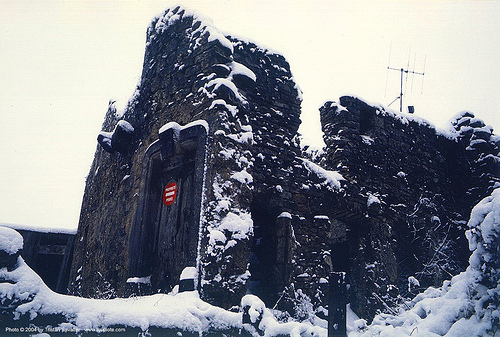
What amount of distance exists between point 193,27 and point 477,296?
5685 millimetres

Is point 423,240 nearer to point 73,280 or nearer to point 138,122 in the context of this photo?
point 138,122

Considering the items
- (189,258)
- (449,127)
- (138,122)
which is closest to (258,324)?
(189,258)

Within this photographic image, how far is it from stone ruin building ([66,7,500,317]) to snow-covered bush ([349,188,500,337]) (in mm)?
2484

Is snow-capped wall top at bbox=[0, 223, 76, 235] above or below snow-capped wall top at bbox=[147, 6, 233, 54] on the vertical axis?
below

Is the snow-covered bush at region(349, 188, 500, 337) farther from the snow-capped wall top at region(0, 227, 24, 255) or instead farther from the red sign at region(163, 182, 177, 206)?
the red sign at region(163, 182, 177, 206)

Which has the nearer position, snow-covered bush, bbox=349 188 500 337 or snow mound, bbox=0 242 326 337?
snow mound, bbox=0 242 326 337

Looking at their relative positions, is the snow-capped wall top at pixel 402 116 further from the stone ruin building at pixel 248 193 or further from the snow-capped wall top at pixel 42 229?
the snow-capped wall top at pixel 42 229

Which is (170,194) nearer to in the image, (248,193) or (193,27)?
(248,193)

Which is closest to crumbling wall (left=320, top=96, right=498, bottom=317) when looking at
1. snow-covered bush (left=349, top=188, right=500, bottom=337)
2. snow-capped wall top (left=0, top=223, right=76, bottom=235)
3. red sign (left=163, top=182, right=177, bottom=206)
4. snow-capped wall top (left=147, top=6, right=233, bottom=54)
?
snow-capped wall top (left=147, top=6, right=233, bottom=54)

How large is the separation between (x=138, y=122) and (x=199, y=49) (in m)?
2.06

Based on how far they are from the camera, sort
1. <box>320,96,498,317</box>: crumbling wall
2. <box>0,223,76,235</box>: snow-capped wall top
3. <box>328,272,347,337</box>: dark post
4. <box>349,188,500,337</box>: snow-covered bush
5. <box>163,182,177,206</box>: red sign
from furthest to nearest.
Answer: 1. <box>0,223,76,235</box>: snow-capped wall top
2. <box>320,96,498,317</box>: crumbling wall
3. <box>163,182,177,206</box>: red sign
4. <box>328,272,347,337</box>: dark post
5. <box>349,188,500,337</box>: snow-covered bush

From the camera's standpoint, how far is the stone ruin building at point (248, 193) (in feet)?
17.6

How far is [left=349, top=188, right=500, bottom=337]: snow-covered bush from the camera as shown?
2707mm

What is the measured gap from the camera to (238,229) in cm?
509
